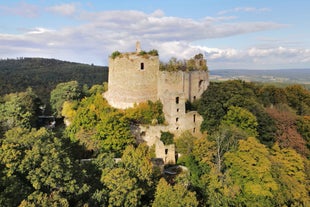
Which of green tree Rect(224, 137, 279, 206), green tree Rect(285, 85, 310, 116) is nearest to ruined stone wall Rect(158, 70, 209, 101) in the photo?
green tree Rect(224, 137, 279, 206)

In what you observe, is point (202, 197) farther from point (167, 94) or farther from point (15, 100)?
point (15, 100)

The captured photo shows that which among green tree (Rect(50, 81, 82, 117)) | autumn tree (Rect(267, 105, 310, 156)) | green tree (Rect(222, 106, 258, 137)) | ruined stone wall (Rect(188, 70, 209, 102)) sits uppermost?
ruined stone wall (Rect(188, 70, 209, 102))

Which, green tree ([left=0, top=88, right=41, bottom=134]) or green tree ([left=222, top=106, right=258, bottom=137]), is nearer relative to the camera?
green tree ([left=222, top=106, right=258, bottom=137])

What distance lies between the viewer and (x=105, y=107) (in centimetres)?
2938

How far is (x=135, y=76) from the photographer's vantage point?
2877 cm

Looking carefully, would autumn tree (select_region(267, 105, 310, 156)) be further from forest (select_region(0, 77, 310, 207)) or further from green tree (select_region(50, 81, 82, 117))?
green tree (select_region(50, 81, 82, 117))

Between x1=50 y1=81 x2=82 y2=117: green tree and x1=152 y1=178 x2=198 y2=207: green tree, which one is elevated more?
x1=50 y1=81 x2=82 y2=117: green tree

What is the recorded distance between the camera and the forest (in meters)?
16.2

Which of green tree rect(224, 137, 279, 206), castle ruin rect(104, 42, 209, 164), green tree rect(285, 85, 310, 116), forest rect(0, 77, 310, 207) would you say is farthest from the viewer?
green tree rect(285, 85, 310, 116)

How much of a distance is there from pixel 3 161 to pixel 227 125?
18.6 metres

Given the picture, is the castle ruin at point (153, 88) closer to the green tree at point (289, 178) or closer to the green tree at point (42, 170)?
the green tree at point (289, 178)

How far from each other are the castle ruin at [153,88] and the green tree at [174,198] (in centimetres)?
956

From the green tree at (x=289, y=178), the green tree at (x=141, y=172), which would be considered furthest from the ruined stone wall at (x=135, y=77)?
the green tree at (x=289, y=178)

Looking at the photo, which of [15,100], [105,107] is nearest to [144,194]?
[105,107]
